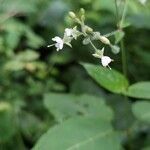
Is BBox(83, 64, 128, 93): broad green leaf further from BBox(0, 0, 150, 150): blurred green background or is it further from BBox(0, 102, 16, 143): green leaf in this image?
BBox(0, 102, 16, 143): green leaf

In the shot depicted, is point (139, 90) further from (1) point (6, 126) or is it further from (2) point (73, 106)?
(1) point (6, 126)

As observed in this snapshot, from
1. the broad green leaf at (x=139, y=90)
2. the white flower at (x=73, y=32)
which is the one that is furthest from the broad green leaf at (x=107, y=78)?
the white flower at (x=73, y=32)

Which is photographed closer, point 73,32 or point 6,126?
point 73,32

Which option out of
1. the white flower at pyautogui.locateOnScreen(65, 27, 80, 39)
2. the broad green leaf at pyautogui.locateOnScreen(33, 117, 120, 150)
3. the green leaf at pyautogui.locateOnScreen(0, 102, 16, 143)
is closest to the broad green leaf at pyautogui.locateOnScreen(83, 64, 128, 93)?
the broad green leaf at pyautogui.locateOnScreen(33, 117, 120, 150)

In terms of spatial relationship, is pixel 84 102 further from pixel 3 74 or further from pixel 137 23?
pixel 137 23

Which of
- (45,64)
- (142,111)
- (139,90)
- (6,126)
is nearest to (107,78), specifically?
(139,90)

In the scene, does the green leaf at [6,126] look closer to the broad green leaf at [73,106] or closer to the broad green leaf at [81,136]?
the broad green leaf at [73,106]

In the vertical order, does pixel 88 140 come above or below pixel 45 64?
above
